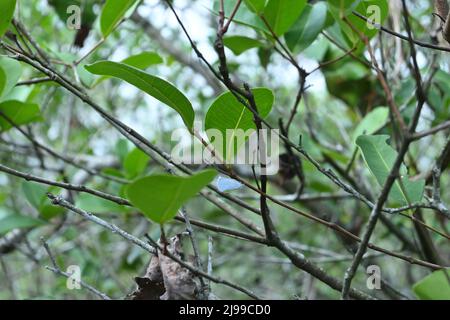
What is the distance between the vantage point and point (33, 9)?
5.59 feet

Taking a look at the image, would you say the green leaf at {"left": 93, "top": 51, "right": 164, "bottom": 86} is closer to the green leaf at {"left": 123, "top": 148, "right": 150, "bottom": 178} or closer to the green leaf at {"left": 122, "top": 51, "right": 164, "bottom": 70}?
the green leaf at {"left": 122, "top": 51, "right": 164, "bottom": 70}

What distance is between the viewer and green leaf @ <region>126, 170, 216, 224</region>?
1.52ft

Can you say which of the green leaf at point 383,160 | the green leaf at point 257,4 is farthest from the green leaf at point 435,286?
the green leaf at point 257,4

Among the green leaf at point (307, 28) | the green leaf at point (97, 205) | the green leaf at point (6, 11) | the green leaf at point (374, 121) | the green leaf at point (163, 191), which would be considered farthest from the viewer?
the green leaf at point (97, 205)

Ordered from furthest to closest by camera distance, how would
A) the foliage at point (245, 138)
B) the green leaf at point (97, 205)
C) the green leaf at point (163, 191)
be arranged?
the green leaf at point (97, 205) → the foliage at point (245, 138) → the green leaf at point (163, 191)

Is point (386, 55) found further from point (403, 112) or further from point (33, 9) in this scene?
point (33, 9)

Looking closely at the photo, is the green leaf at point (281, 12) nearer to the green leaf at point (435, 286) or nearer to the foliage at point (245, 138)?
the foliage at point (245, 138)

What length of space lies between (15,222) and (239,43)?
1.99ft

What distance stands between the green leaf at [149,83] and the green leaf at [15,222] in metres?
0.66

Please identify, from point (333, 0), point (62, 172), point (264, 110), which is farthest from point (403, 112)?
point (62, 172)

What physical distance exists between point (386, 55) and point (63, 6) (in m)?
0.74

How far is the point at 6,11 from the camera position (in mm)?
686

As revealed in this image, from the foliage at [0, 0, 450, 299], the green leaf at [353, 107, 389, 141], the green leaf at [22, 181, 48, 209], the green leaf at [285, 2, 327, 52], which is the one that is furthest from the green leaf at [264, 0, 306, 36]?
the green leaf at [22, 181, 48, 209]

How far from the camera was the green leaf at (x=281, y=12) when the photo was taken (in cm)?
79
